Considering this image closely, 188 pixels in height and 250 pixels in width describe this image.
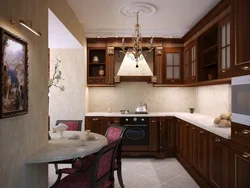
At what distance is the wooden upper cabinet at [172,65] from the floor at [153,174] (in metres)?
1.72

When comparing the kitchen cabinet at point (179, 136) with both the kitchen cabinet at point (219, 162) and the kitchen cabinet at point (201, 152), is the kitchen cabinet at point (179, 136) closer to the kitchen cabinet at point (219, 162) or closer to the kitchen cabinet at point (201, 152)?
the kitchen cabinet at point (201, 152)

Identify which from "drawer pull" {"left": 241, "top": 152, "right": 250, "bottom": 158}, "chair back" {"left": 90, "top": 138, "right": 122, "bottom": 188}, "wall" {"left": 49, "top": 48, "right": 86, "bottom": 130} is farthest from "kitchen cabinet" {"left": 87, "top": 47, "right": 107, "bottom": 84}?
"drawer pull" {"left": 241, "top": 152, "right": 250, "bottom": 158}

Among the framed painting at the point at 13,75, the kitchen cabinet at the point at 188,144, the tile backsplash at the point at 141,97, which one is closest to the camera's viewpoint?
the framed painting at the point at 13,75

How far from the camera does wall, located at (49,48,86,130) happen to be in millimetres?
4508

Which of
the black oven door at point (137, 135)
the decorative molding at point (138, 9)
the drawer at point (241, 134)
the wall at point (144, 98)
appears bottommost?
the black oven door at point (137, 135)

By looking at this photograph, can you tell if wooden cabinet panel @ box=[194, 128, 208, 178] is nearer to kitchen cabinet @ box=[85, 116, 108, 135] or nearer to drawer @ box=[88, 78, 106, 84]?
kitchen cabinet @ box=[85, 116, 108, 135]

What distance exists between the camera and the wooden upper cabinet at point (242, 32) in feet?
6.60

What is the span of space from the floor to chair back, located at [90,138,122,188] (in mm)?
1197

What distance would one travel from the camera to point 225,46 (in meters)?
2.91

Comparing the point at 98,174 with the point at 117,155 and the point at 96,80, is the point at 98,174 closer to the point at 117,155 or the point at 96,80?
the point at 117,155

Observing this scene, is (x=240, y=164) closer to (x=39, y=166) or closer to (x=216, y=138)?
(x=216, y=138)

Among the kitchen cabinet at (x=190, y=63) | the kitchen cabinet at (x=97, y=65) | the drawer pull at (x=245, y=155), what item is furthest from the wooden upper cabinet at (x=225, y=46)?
the kitchen cabinet at (x=97, y=65)

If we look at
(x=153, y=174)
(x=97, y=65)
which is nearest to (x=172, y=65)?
(x=97, y=65)

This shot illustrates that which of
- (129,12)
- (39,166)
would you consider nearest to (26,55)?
(39,166)
